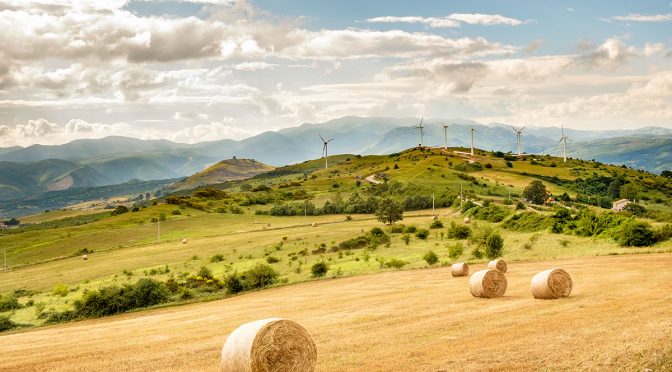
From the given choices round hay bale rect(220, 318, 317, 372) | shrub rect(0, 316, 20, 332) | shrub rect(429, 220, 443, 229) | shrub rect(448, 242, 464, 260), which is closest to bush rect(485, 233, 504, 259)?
shrub rect(448, 242, 464, 260)

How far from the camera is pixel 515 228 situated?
285 ft

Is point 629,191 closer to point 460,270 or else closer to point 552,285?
point 460,270

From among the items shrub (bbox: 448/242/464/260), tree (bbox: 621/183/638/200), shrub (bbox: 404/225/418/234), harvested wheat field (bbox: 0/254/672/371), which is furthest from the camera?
tree (bbox: 621/183/638/200)

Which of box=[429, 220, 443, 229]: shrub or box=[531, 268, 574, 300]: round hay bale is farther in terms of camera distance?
box=[429, 220, 443, 229]: shrub

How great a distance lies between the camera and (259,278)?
60062 millimetres

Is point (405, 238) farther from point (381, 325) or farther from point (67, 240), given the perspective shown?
point (67, 240)

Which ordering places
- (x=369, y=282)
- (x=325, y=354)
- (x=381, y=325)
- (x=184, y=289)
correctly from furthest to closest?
1. (x=184, y=289)
2. (x=369, y=282)
3. (x=381, y=325)
4. (x=325, y=354)

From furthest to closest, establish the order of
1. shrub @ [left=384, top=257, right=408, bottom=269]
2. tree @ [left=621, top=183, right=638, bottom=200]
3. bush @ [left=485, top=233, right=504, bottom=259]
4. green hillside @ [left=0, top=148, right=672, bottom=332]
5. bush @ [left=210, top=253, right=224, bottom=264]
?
1. tree @ [left=621, top=183, right=638, bottom=200]
2. bush @ [left=210, top=253, right=224, bottom=264]
3. green hillside @ [left=0, top=148, right=672, bottom=332]
4. bush @ [left=485, top=233, right=504, bottom=259]
5. shrub @ [left=384, top=257, right=408, bottom=269]

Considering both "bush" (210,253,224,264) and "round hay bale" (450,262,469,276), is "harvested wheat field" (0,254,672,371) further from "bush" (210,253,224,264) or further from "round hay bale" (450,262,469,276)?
"bush" (210,253,224,264)

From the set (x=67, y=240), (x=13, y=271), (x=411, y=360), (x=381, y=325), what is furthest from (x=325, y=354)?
(x=67, y=240)

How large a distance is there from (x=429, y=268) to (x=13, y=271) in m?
83.5

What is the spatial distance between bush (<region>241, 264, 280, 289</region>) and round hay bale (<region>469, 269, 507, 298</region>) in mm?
29147

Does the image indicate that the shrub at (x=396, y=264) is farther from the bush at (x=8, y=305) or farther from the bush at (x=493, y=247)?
the bush at (x=8, y=305)

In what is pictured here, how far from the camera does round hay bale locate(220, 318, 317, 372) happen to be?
59.0 ft
